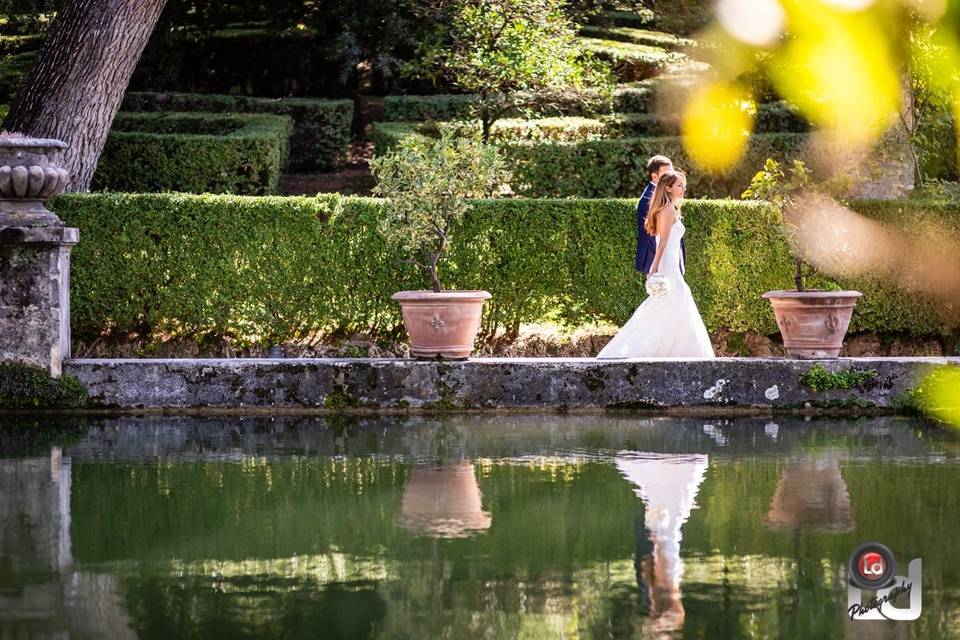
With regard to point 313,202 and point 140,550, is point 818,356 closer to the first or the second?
point 313,202

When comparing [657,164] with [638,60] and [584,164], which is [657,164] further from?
[638,60]

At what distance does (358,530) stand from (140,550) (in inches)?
35.6

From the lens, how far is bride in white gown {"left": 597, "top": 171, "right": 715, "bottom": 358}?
35.6 ft

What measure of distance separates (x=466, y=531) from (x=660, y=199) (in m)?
6.32

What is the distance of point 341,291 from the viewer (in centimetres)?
1182

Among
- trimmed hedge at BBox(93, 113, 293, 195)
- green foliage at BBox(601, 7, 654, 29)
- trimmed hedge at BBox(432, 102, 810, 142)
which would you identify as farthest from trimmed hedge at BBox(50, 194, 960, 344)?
green foliage at BBox(601, 7, 654, 29)

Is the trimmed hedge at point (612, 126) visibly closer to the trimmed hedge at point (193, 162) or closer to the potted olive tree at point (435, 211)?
the trimmed hedge at point (193, 162)

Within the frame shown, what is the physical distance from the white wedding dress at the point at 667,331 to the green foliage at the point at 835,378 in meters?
0.87

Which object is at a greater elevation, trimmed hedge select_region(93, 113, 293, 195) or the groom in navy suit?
trimmed hedge select_region(93, 113, 293, 195)

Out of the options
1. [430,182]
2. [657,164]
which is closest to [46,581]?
[430,182]

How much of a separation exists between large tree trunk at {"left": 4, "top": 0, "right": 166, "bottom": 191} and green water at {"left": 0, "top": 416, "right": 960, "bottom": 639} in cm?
549

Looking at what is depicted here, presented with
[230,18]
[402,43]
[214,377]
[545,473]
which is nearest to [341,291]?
[214,377]

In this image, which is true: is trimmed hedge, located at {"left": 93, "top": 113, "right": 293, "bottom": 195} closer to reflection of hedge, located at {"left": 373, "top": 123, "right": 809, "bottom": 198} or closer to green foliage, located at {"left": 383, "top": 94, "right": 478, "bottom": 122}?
reflection of hedge, located at {"left": 373, "top": 123, "right": 809, "bottom": 198}

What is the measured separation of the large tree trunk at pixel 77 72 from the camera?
13.1 m
